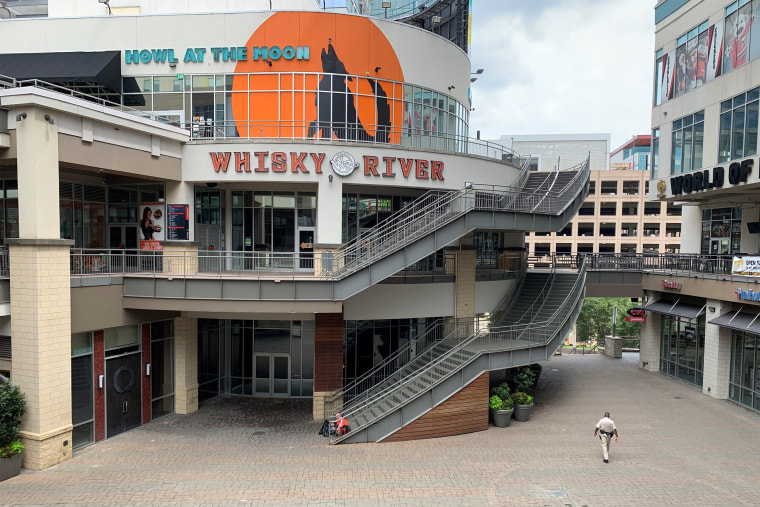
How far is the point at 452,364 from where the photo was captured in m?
18.4

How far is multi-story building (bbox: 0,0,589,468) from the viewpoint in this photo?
49.8 feet

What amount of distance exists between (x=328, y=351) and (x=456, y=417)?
5788mm

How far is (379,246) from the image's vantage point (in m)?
17.9

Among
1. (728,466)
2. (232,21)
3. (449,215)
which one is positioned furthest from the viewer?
(232,21)

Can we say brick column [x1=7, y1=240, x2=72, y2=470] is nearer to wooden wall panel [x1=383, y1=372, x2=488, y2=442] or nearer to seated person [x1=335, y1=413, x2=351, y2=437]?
seated person [x1=335, y1=413, x2=351, y2=437]

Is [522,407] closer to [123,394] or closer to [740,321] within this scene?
[740,321]

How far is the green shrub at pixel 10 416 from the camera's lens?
45.2ft

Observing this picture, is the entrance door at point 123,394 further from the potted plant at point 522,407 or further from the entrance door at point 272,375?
the potted plant at point 522,407

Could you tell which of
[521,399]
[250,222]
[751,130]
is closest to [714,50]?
[751,130]

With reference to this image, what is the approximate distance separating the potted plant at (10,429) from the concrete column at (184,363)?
6143 millimetres

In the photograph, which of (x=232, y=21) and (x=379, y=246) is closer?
(x=379, y=246)

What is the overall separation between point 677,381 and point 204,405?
23451 millimetres

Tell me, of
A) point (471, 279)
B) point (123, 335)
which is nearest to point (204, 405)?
point (123, 335)

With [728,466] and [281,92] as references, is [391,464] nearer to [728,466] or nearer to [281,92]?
[728,466]
